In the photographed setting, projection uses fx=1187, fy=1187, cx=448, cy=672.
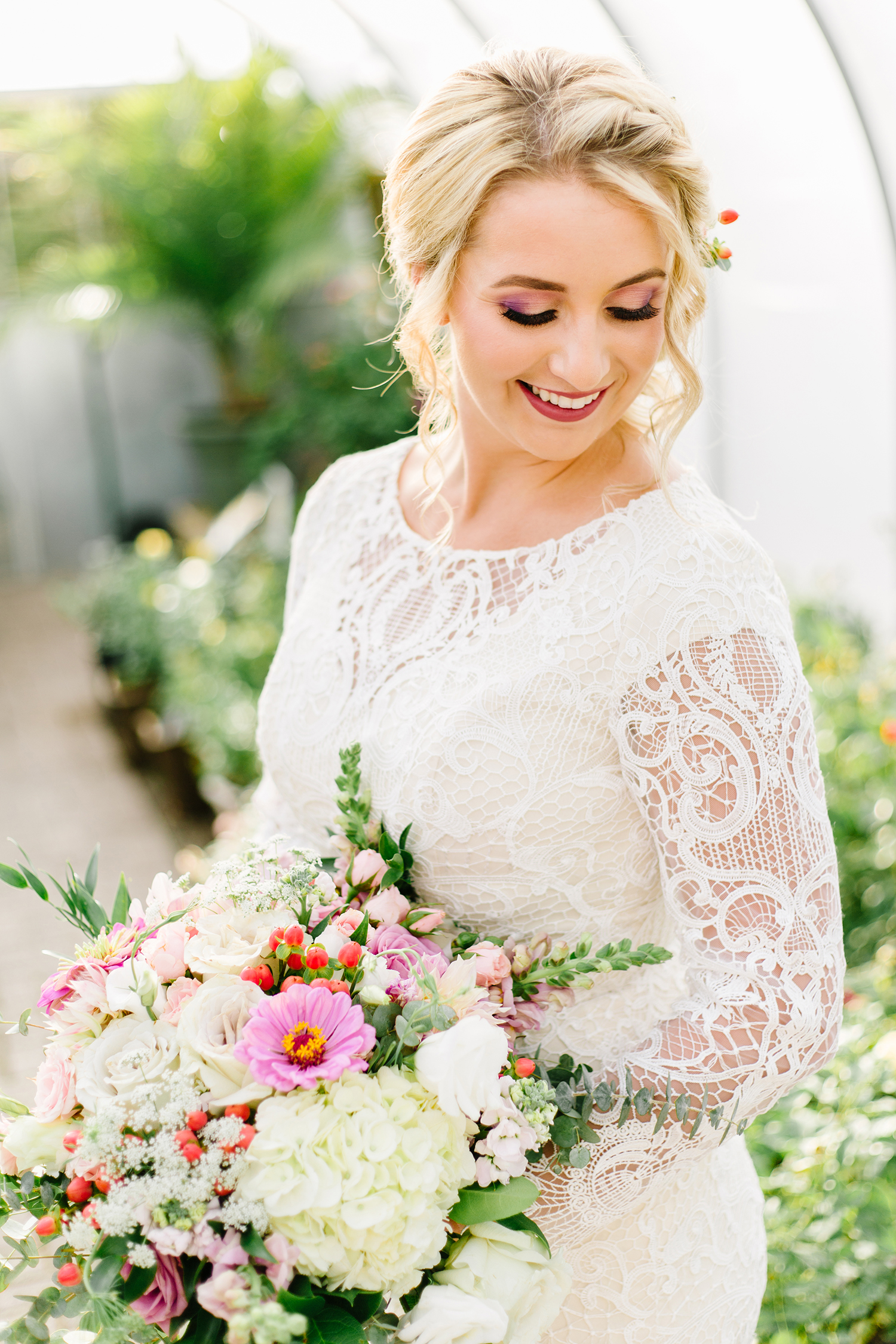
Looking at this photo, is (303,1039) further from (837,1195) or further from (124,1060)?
(837,1195)

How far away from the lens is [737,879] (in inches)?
53.4

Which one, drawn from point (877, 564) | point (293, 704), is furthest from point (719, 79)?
point (293, 704)

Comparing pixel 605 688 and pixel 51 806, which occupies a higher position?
pixel 605 688

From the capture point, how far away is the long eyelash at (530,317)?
1462 mm

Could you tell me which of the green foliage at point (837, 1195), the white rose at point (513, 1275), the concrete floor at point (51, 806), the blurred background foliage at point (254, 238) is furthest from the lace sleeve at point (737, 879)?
the blurred background foliage at point (254, 238)

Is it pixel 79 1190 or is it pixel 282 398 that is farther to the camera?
pixel 282 398

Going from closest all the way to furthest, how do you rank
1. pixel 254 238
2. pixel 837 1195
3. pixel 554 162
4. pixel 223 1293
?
pixel 223 1293
pixel 554 162
pixel 837 1195
pixel 254 238

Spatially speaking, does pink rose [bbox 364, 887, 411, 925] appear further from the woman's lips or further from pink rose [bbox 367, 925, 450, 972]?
the woman's lips

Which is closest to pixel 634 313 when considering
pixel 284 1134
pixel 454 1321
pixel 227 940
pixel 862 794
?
pixel 227 940

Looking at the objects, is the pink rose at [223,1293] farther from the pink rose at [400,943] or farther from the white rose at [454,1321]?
the pink rose at [400,943]

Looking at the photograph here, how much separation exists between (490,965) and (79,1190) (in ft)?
1.56

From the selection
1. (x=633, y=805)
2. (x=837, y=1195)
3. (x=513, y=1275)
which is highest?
(x=633, y=805)

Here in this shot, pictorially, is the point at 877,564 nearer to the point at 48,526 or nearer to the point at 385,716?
the point at 385,716

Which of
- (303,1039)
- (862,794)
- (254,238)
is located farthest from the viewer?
(254,238)
